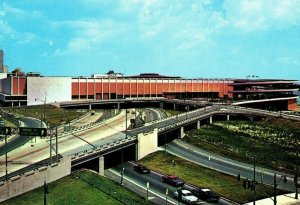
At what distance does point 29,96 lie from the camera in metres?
168

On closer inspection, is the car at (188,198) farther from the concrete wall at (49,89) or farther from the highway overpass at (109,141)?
the concrete wall at (49,89)

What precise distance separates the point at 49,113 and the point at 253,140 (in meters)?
69.7

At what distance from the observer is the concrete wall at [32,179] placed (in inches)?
2258

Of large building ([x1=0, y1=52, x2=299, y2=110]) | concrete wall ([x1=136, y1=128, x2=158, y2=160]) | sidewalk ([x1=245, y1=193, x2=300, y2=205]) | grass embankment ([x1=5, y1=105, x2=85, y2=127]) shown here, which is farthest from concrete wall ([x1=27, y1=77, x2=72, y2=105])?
sidewalk ([x1=245, y1=193, x2=300, y2=205])

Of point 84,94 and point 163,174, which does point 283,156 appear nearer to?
point 163,174

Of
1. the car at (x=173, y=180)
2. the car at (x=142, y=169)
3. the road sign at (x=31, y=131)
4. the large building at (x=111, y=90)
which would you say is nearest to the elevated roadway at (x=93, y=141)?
the road sign at (x=31, y=131)

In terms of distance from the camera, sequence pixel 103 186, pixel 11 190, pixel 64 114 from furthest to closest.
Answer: pixel 64 114
pixel 103 186
pixel 11 190

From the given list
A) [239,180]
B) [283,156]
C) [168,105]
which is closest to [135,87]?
[168,105]

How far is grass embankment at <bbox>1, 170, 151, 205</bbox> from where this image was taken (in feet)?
186

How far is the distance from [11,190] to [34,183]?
12.9 feet

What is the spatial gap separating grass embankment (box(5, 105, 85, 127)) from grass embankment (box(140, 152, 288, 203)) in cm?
4462

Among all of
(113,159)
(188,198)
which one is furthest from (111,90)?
(188,198)

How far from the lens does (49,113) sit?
141750 mm

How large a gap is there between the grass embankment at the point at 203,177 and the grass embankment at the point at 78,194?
1337 cm
